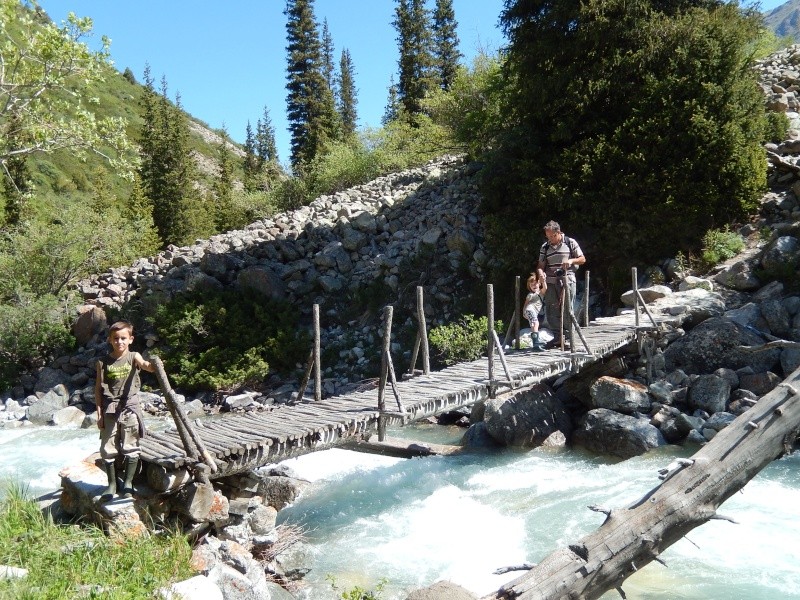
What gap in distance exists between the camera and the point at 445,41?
3916cm

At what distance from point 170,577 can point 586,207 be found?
13007 millimetres

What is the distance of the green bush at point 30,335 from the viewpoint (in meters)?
18.9


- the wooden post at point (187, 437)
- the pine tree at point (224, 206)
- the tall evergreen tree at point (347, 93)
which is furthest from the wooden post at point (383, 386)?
the tall evergreen tree at point (347, 93)

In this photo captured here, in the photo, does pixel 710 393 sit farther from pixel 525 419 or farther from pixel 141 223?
pixel 141 223

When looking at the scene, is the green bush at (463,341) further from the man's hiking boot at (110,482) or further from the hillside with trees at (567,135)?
the man's hiking boot at (110,482)

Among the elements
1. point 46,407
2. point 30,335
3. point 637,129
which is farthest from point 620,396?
point 30,335

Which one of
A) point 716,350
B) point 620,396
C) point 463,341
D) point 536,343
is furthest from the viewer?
point 463,341

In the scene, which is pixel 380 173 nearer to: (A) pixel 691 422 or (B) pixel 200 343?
(B) pixel 200 343

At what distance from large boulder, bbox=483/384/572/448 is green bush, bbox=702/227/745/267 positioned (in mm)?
5629

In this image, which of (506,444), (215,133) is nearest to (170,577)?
(506,444)

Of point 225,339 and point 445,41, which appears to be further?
point 445,41

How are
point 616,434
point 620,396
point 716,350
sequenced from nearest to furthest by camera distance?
point 616,434 → point 620,396 → point 716,350

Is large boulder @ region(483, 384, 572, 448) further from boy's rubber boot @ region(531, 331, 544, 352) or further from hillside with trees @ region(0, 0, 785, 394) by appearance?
hillside with trees @ region(0, 0, 785, 394)

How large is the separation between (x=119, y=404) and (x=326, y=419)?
2.30m
